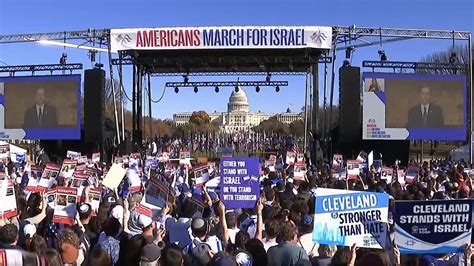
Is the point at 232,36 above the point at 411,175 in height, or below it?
above

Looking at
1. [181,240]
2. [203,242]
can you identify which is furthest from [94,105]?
[203,242]

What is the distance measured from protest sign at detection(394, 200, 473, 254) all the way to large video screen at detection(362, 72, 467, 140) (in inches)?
806

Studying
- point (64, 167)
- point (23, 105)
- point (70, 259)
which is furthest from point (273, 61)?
point (70, 259)

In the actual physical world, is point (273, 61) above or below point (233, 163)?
above

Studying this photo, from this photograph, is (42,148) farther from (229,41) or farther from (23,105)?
(229,41)

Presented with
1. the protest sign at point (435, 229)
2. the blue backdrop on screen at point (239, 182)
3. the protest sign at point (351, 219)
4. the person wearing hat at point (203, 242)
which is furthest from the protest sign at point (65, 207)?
the protest sign at point (435, 229)

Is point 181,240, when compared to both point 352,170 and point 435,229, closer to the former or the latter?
point 435,229

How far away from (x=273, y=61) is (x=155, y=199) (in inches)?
908

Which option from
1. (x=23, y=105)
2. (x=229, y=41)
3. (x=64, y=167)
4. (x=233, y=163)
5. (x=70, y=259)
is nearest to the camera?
(x=70, y=259)

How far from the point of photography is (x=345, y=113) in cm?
2570

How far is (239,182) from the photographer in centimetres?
878

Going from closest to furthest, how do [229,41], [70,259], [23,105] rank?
1. [70,259]
2. [229,41]
3. [23,105]

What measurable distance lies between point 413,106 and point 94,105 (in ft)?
44.6

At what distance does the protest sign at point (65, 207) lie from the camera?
693cm
